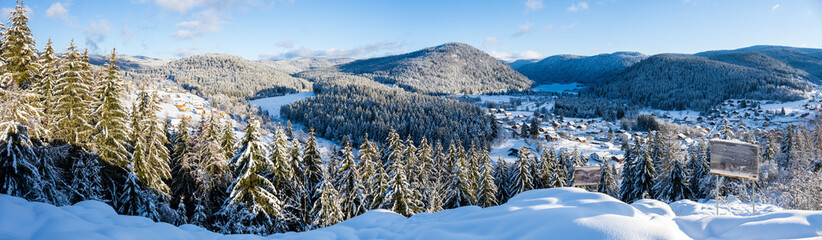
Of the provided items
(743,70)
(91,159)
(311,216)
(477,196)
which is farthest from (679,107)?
(91,159)

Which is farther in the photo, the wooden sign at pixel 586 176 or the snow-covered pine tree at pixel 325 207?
the snow-covered pine tree at pixel 325 207

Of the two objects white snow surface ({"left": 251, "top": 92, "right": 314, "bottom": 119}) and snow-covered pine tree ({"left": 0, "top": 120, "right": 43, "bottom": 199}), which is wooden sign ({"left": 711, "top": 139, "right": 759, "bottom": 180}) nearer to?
snow-covered pine tree ({"left": 0, "top": 120, "right": 43, "bottom": 199})

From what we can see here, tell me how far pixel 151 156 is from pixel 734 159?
21982 mm

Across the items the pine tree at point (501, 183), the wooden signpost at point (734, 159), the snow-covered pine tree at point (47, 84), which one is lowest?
the pine tree at point (501, 183)

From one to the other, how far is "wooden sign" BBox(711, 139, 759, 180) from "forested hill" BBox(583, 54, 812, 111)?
16116 cm

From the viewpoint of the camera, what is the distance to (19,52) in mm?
13531

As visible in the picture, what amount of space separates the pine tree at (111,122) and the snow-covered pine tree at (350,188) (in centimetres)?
1034

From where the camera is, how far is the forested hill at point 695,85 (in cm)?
13162

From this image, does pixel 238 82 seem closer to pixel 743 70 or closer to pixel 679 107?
pixel 679 107

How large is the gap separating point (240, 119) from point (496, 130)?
87746 mm

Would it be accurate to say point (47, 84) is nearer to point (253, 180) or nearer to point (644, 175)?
point (253, 180)

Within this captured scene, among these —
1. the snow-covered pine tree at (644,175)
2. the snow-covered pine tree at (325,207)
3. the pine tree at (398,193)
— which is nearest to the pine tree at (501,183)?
the snow-covered pine tree at (644,175)

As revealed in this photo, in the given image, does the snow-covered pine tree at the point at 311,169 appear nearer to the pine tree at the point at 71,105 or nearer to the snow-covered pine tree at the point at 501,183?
the pine tree at the point at 71,105

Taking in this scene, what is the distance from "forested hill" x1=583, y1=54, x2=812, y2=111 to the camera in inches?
5182
